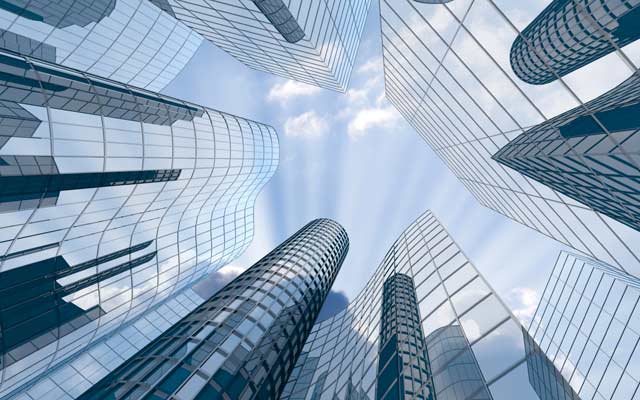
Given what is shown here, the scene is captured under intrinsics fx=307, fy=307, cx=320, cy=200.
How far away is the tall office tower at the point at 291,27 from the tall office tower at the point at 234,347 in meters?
24.3

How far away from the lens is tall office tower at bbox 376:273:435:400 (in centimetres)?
1151

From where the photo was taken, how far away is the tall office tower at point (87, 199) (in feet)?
58.2

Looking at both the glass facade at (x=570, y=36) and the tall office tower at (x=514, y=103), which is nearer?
the glass facade at (x=570, y=36)

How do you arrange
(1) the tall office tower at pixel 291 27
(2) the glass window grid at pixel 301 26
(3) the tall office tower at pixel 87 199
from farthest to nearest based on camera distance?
1. (2) the glass window grid at pixel 301 26
2. (1) the tall office tower at pixel 291 27
3. (3) the tall office tower at pixel 87 199

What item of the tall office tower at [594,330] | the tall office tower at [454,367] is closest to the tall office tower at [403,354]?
the tall office tower at [454,367]

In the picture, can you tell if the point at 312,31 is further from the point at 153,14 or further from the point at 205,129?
the point at 153,14

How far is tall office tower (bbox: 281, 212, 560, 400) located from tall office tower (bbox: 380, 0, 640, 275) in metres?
5.35

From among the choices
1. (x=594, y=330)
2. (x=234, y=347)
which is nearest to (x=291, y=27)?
(x=234, y=347)

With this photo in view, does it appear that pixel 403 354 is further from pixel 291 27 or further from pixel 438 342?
pixel 291 27

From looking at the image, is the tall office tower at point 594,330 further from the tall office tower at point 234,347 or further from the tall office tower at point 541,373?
the tall office tower at point 234,347

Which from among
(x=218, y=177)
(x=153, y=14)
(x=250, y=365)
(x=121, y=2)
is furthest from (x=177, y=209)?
(x=153, y=14)

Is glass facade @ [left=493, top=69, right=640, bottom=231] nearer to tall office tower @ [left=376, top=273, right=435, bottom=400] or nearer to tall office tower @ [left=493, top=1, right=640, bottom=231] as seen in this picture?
tall office tower @ [left=493, top=1, right=640, bottom=231]

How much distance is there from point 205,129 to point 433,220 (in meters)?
26.4

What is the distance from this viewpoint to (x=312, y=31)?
24.9 meters
